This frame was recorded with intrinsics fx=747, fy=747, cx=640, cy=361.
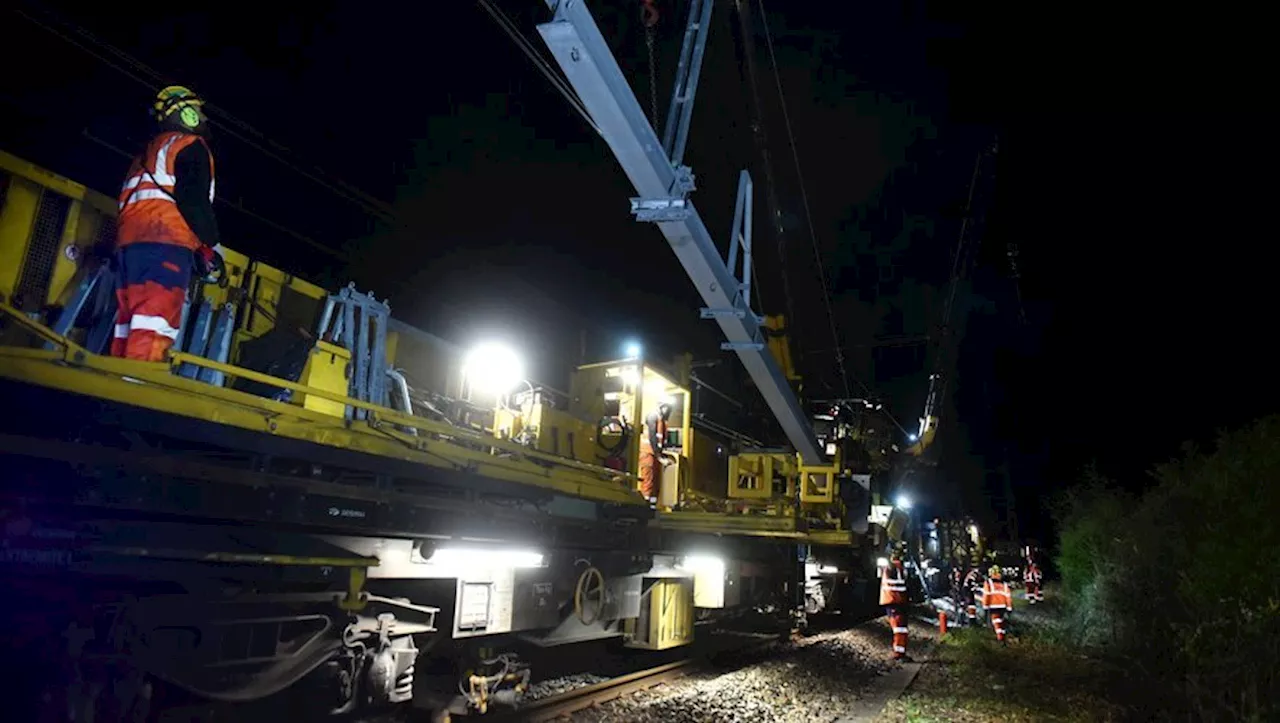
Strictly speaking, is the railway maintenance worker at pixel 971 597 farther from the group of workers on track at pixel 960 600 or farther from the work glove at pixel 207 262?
the work glove at pixel 207 262

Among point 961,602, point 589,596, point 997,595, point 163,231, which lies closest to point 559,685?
point 589,596

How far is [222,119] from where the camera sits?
7.99m

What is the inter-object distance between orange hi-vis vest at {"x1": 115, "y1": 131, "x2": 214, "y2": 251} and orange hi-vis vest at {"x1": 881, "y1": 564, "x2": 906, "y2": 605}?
33.8 feet

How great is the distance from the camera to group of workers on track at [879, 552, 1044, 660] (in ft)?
36.2

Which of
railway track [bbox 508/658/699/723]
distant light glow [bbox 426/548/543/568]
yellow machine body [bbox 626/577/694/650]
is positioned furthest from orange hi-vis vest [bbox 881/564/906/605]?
distant light glow [bbox 426/548/543/568]

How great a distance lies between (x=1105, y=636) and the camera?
12016 millimetres

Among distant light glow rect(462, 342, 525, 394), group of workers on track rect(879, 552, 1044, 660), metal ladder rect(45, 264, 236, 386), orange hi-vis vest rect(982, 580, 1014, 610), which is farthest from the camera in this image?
orange hi-vis vest rect(982, 580, 1014, 610)

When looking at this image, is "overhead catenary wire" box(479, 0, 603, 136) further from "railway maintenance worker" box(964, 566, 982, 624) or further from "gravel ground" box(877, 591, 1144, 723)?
"railway maintenance worker" box(964, 566, 982, 624)

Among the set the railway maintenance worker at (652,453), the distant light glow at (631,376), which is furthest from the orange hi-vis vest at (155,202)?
the railway maintenance worker at (652,453)

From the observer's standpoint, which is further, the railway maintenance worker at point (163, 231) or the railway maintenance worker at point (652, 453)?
the railway maintenance worker at point (652, 453)

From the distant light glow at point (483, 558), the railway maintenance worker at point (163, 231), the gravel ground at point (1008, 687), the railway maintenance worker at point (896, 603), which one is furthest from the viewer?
the railway maintenance worker at point (896, 603)

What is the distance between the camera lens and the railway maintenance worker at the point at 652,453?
382 inches

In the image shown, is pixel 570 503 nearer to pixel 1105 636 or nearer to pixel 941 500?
pixel 1105 636

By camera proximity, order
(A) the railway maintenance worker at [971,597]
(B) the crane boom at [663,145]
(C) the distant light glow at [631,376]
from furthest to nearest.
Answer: (A) the railway maintenance worker at [971,597] → (C) the distant light glow at [631,376] → (B) the crane boom at [663,145]
